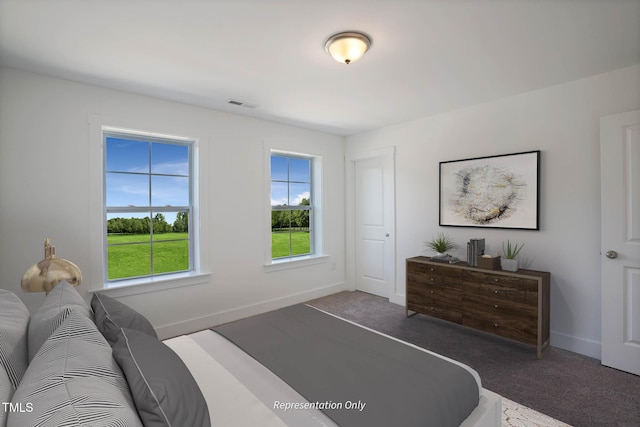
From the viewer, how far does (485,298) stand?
3135 millimetres

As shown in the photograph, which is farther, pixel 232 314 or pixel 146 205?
pixel 232 314

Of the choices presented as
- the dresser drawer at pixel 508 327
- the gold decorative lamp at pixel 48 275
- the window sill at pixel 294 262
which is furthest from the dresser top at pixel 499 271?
the gold decorative lamp at pixel 48 275

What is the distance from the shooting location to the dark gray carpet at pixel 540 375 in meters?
2.09

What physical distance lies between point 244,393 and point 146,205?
268cm

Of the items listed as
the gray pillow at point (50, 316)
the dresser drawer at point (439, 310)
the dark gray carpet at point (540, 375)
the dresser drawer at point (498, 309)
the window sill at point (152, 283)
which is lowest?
the dark gray carpet at point (540, 375)

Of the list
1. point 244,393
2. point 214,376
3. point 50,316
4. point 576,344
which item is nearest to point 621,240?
point 576,344

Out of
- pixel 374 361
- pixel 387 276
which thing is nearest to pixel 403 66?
pixel 374 361

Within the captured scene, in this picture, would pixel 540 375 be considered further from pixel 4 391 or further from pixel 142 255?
pixel 142 255

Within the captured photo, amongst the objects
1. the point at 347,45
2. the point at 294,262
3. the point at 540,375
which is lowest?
the point at 540,375

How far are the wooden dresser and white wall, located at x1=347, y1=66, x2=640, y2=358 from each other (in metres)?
0.25

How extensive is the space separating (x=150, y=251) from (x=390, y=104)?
3.10m

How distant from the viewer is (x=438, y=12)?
6.14 ft

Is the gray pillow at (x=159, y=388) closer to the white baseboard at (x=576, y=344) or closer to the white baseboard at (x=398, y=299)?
the white baseboard at (x=576, y=344)

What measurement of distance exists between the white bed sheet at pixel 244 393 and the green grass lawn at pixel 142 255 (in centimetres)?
183
